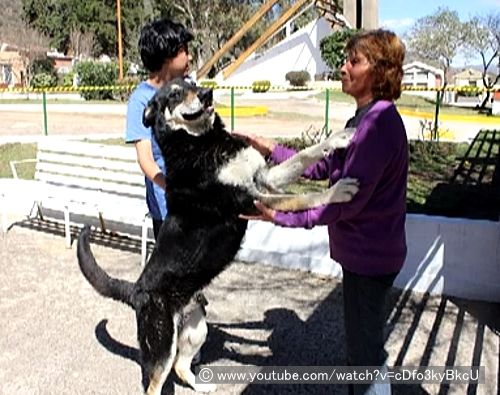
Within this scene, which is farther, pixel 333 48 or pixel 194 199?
pixel 333 48

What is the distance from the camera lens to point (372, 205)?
2.41 m

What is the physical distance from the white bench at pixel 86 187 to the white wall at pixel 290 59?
36.0 meters

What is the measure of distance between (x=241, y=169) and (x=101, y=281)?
1.22m

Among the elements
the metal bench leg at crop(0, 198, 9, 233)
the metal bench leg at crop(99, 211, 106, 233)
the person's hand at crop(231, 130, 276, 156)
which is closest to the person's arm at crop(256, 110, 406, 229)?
the person's hand at crop(231, 130, 276, 156)

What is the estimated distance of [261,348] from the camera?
4035mm

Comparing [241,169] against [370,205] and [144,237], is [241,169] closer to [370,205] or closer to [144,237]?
[370,205]

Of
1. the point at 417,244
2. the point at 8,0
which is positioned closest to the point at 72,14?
the point at 8,0

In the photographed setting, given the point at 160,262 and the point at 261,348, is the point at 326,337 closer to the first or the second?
the point at 261,348

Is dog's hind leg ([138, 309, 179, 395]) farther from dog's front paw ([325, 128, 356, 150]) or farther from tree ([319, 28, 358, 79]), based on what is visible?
tree ([319, 28, 358, 79])

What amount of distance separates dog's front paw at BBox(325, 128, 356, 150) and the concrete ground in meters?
1.74

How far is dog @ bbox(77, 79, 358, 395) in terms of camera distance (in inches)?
106

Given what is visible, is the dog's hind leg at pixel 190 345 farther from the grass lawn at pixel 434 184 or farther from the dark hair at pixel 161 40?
the grass lawn at pixel 434 184

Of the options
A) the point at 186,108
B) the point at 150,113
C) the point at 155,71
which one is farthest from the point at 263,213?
the point at 155,71

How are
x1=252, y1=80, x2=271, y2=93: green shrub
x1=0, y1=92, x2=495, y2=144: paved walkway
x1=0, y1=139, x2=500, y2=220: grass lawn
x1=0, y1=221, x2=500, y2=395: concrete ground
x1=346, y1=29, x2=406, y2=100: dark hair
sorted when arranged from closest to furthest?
x1=346, y1=29, x2=406, y2=100: dark hair < x1=0, y1=221, x2=500, y2=395: concrete ground < x1=0, y1=139, x2=500, y2=220: grass lawn < x1=0, y1=92, x2=495, y2=144: paved walkway < x1=252, y1=80, x2=271, y2=93: green shrub
